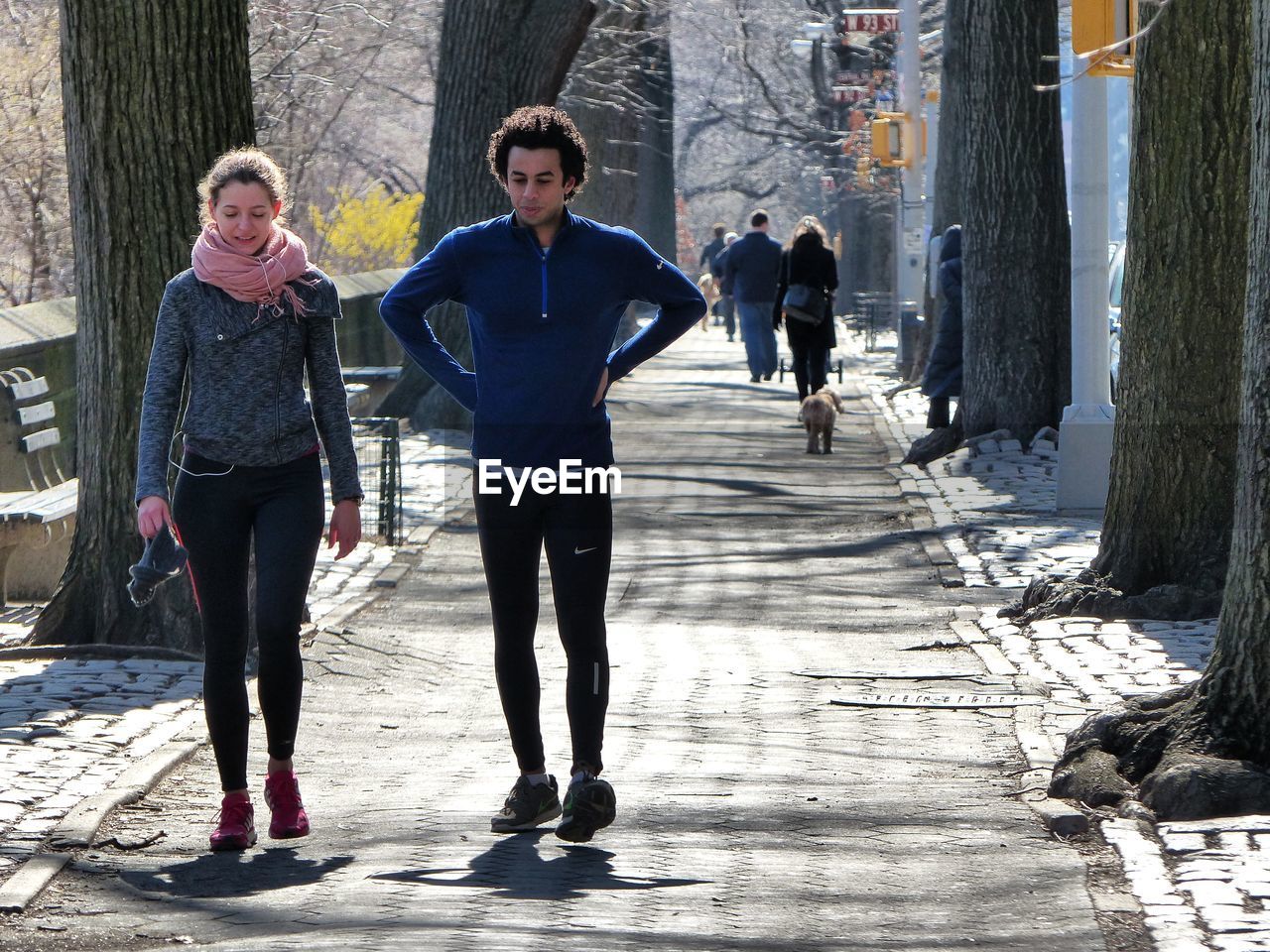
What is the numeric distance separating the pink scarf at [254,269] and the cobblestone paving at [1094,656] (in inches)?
104

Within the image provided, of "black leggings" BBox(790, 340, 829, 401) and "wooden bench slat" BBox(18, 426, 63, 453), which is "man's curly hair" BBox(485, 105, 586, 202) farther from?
"black leggings" BBox(790, 340, 829, 401)

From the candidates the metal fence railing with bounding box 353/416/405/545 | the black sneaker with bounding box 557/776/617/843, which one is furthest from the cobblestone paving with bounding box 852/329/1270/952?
the metal fence railing with bounding box 353/416/405/545

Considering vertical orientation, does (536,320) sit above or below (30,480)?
above

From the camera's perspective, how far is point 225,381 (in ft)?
18.6

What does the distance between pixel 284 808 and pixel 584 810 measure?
84 centimetres

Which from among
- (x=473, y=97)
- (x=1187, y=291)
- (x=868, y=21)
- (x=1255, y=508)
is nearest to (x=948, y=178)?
(x=868, y=21)

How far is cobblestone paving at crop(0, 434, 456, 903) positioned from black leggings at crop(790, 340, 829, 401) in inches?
443

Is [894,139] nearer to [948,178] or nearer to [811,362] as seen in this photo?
[948,178]

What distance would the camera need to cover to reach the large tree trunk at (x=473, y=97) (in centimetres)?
1900

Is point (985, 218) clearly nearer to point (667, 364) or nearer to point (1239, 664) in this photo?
point (1239, 664)

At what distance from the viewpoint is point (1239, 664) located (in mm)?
6059

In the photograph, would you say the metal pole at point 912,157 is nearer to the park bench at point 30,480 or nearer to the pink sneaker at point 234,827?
the park bench at point 30,480

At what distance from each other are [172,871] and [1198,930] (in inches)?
101

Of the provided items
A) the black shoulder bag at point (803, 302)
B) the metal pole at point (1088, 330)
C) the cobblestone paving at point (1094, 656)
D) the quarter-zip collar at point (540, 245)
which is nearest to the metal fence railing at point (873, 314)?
the black shoulder bag at point (803, 302)
